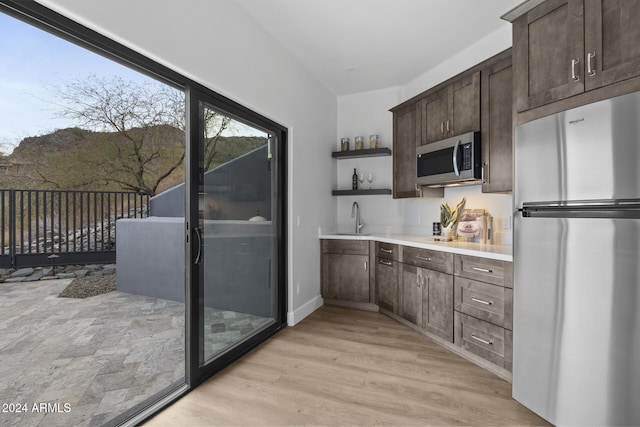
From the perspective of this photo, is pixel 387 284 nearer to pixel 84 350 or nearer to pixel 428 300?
pixel 428 300

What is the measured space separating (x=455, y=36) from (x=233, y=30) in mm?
2087

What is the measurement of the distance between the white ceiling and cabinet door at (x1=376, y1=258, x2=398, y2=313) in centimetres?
226

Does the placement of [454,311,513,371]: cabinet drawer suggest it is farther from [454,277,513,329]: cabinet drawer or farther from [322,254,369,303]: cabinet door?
[322,254,369,303]: cabinet door

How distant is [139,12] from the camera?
1769mm

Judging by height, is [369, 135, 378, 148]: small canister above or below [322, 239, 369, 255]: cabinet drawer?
above

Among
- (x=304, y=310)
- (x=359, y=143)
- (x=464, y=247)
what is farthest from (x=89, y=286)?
(x=359, y=143)

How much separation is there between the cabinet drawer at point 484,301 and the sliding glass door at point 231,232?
1.74m

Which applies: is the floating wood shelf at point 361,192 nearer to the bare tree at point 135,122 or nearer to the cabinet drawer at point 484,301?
the cabinet drawer at point 484,301

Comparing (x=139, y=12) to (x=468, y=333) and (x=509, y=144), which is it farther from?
(x=468, y=333)

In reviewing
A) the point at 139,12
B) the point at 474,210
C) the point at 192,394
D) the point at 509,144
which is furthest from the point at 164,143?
the point at 474,210

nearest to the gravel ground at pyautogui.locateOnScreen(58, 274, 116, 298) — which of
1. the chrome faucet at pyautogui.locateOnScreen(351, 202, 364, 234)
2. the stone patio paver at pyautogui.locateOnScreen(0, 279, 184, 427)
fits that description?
the stone patio paver at pyautogui.locateOnScreen(0, 279, 184, 427)

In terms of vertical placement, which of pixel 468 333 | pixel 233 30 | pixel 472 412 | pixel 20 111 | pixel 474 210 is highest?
pixel 233 30

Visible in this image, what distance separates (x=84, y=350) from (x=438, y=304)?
2.79 m

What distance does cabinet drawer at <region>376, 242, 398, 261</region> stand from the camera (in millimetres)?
3676
